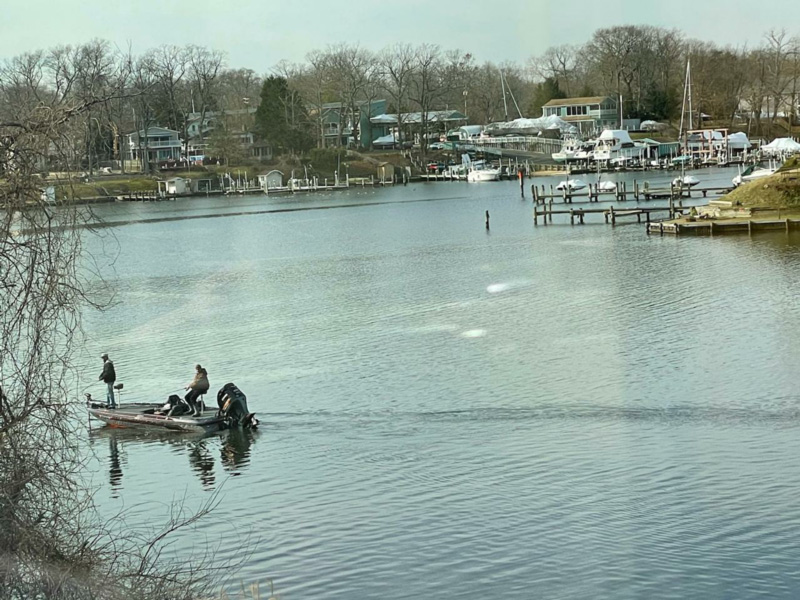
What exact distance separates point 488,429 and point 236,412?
6.42 meters

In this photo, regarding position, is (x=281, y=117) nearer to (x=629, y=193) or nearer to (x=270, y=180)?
(x=270, y=180)

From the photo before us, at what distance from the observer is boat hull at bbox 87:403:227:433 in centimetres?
2811

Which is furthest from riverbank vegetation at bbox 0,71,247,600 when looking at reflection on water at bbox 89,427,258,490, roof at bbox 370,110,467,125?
roof at bbox 370,110,467,125

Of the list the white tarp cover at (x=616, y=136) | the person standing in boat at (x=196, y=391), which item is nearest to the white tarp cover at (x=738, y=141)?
the white tarp cover at (x=616, y=136)

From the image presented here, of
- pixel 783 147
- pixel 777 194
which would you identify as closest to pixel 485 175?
pixel 783 147

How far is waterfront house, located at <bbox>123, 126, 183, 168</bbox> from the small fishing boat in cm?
11784

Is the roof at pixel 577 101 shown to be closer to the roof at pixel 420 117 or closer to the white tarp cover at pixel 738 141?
the roof at pixel 420 117

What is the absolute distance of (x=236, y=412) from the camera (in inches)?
1102

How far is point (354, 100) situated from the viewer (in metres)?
154

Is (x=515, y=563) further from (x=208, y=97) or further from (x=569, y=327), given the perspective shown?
(x=208, y=97)

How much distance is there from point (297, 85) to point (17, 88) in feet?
487

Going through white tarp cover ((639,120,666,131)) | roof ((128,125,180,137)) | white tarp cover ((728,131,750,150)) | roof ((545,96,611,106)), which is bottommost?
white tarp cover ((728,131,750,150))

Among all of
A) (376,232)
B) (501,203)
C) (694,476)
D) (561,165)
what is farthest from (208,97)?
(694,476)

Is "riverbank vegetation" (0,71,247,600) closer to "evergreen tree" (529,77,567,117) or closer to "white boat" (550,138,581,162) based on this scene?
"white boat" (550,138,581,162)
